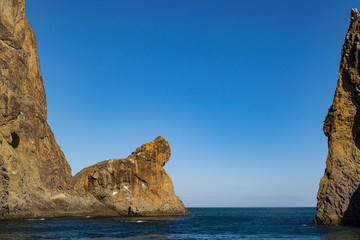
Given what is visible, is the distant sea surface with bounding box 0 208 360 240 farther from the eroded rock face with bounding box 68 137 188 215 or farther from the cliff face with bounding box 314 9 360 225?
the eroded rock face with bounding box 68 137 188 215

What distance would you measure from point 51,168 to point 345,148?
69.3 meters

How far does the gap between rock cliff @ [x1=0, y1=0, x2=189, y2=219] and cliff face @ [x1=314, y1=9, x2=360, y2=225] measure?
140 ft

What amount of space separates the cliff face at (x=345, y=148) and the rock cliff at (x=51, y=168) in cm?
4253

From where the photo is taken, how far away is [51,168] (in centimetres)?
8488

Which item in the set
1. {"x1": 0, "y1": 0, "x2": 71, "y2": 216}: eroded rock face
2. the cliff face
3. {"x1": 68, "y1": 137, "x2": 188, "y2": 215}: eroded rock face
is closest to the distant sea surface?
the cliff face

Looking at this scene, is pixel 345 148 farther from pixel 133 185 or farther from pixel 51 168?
pixel 51 168

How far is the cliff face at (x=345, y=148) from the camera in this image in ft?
139

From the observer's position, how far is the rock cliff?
68.8 m

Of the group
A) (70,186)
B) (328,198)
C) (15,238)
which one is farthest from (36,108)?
(328,198)

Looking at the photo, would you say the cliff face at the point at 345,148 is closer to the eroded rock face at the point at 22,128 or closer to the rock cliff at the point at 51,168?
the rock cliff at the point at 51,168

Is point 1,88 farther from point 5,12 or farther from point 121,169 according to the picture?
point 121,169

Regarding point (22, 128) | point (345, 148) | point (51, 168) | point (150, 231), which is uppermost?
point (22, 128)

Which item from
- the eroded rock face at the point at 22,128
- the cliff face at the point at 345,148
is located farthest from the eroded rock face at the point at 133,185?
the cliff face at the point at 345,148

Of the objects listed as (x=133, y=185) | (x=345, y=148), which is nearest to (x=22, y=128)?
(x=133, y=185)
